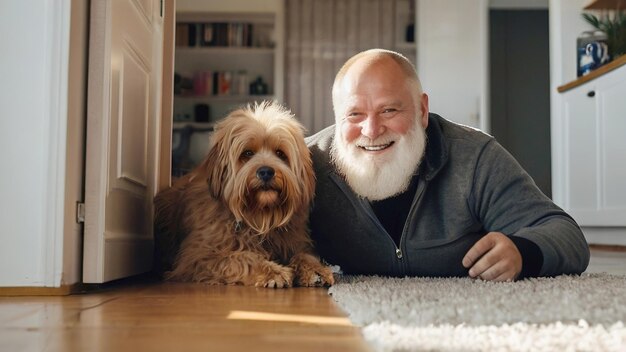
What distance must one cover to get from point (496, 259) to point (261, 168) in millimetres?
673

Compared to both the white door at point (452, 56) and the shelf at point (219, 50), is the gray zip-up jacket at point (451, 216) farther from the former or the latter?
the shelf at point (219, 50)

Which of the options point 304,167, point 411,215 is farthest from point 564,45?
point 304,167

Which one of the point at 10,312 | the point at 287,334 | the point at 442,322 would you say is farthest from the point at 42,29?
the point at 442,322

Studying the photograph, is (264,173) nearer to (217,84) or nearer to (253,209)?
(253,209)

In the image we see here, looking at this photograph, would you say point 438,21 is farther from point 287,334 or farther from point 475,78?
point 287,334

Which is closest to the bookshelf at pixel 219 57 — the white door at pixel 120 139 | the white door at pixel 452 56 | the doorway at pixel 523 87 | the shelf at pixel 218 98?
the shelf at pixel 218 98

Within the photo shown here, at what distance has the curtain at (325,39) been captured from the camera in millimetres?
7480

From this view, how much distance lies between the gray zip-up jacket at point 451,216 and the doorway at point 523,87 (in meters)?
6.02

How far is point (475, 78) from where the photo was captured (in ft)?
22.2

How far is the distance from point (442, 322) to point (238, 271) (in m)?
0.99

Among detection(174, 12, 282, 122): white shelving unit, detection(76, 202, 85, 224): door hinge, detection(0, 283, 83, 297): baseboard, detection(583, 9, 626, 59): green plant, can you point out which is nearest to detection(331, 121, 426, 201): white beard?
detection(76, 202, 85, 224): door hinge

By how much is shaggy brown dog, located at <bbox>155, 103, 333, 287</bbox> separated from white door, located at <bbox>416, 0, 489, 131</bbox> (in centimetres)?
464

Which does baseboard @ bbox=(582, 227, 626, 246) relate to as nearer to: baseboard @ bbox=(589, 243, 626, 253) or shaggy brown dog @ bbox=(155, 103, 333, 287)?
baseboard @ bbox=(589, 243, 626, 253)

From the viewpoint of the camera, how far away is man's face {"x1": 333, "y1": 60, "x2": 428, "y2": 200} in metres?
2.24
